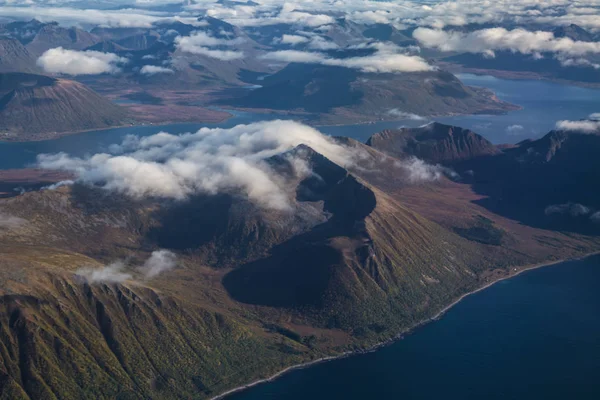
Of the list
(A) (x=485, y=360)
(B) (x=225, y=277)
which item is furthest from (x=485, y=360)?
(B) (x=225, y=277)

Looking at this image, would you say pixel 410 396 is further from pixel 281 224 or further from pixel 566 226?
pixel 566 226

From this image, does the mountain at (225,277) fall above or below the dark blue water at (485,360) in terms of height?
above

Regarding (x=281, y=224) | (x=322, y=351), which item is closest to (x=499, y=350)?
(x=322, y=351)

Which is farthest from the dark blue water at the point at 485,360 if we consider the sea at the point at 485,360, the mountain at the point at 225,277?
the mountain at the point at 225,277

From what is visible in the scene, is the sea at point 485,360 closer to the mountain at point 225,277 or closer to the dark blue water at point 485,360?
the dark blue water at point 485,360

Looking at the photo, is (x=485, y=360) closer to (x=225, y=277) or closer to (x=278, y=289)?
(x=278, y=289)

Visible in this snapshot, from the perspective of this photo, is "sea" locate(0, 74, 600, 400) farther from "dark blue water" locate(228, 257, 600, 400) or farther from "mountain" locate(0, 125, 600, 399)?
"mountain" locate(0, 125, 600, 399)

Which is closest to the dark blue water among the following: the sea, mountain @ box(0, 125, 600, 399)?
the sea
